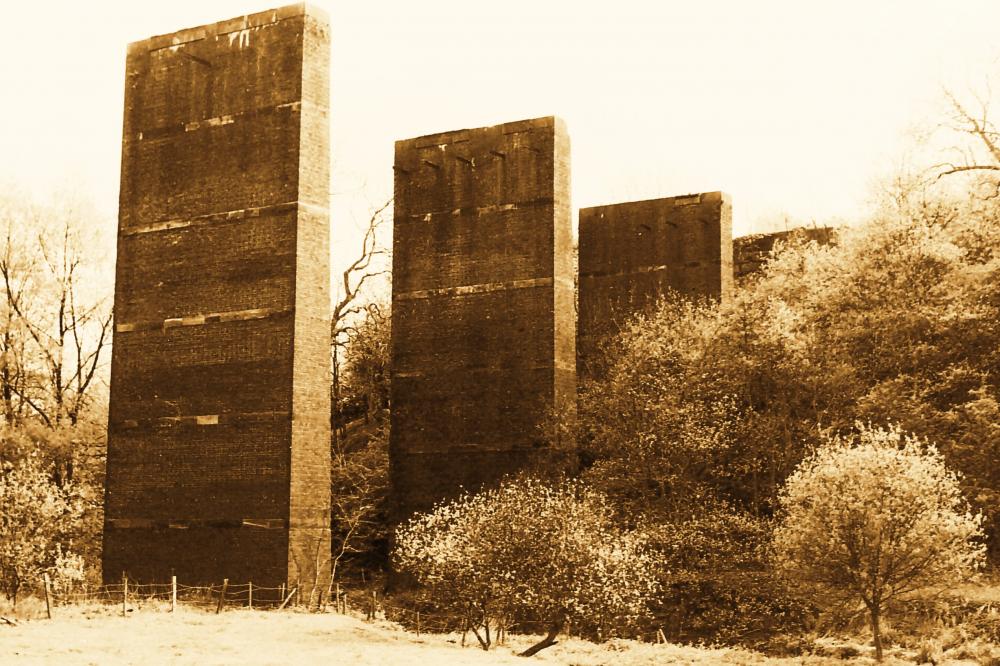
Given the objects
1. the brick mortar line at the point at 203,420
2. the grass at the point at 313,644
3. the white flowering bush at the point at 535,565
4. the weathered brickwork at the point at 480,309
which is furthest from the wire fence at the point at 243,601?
A: the weathered brickwork at the point at 480,309

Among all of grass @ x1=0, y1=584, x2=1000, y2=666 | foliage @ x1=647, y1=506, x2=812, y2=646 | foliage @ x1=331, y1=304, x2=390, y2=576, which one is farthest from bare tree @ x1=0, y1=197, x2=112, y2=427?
foliage @ x1=647, y1=506, x2=812, y2=646

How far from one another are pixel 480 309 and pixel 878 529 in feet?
38.4

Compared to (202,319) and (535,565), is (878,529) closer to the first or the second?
(535,565)

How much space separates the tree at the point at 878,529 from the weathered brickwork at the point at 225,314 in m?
9.23

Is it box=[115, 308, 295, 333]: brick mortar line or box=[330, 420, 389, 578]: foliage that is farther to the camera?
box=[330, 420, 389, 578]: foliage

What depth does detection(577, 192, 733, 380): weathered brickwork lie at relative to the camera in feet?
112

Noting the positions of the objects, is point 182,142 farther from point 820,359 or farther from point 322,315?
point 820,359

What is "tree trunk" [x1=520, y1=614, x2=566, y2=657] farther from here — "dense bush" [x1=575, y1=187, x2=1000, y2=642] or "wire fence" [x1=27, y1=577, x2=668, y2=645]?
"dense bush" [x1=575, y1=187, x2=1000, y2=642]

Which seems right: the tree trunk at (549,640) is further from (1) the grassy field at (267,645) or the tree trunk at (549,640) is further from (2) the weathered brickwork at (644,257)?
(2) the weathered brickwork at (644,257)

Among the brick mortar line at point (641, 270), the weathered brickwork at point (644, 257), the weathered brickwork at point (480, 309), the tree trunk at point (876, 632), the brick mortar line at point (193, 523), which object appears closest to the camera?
the tree trunk at point (876, 632)

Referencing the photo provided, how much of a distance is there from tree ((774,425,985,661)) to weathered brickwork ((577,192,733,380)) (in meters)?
12.4

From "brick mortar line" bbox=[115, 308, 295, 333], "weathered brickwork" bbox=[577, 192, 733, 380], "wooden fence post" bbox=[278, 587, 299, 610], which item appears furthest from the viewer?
"weathered brickwork" bbox=[577, 192, 733, 380]

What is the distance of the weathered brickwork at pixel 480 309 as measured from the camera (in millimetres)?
28828

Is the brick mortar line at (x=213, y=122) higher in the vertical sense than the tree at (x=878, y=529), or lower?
higher
